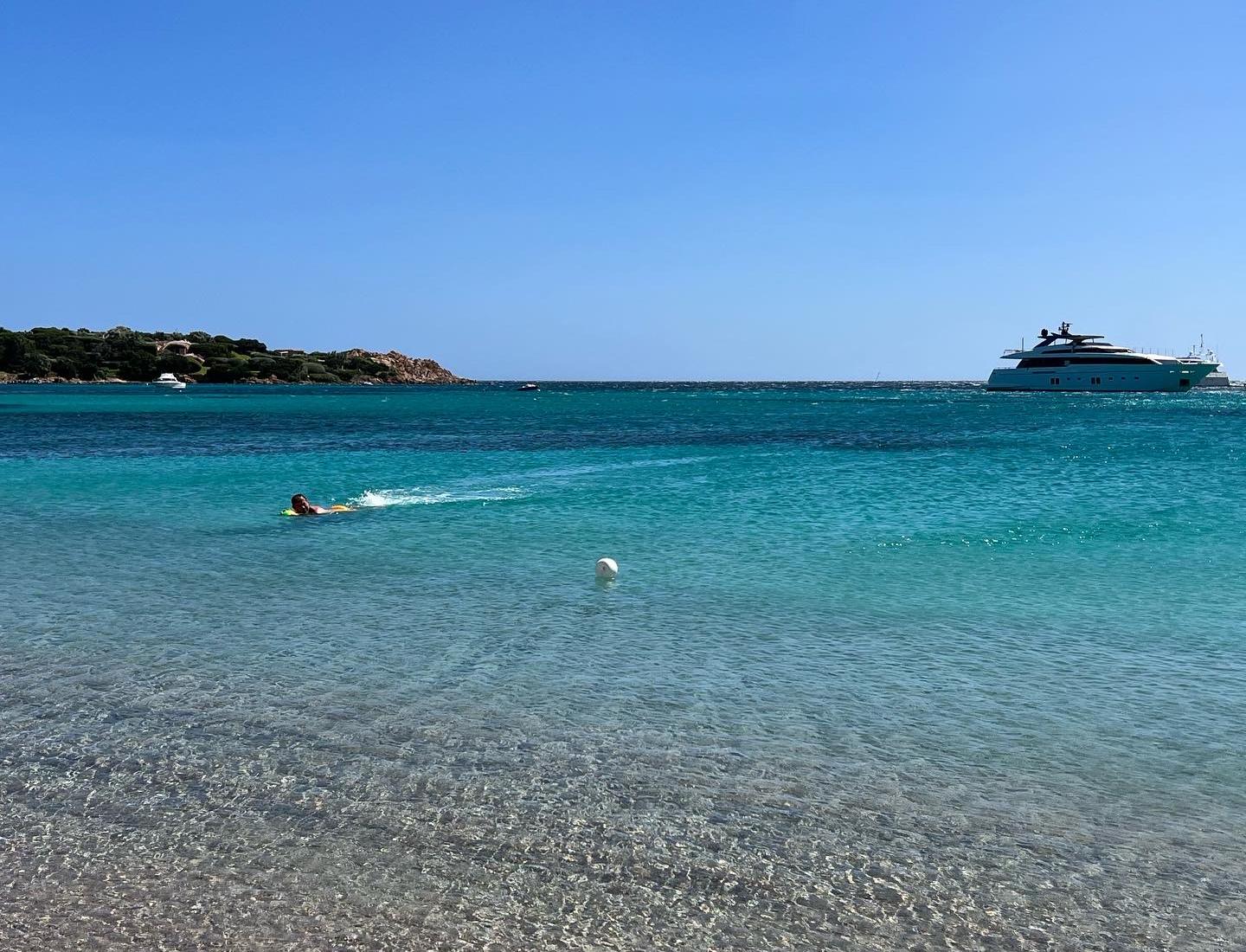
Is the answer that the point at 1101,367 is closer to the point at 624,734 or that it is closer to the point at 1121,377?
the point at 1121,377

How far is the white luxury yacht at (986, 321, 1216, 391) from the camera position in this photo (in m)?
142

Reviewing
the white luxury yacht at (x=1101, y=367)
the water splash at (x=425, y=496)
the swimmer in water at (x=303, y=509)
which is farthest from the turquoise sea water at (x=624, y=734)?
the white luxury yacht at (x=1101, y=367)

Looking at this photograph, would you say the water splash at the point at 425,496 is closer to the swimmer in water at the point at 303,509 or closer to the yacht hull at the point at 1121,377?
the swimmer in water at the point at 303,509

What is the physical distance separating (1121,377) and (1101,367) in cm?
318

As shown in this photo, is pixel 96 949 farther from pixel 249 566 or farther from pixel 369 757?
pixel 249 566

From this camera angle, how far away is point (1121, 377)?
143m

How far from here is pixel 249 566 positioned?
61.5 feet

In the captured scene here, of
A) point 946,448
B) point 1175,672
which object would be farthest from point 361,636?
point 946,448

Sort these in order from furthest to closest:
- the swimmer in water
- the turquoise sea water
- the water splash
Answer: the water splash → the swimmer in water → the turquoise sea water

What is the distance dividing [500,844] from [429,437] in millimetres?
55127

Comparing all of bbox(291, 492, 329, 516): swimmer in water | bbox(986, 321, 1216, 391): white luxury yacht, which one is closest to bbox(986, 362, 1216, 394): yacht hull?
bbox(986, 321, 1216, 391): white luxury yacht

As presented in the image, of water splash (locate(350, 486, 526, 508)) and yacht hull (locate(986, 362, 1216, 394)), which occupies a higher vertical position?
yacht hull (locate(986, 362, 1216, 394))

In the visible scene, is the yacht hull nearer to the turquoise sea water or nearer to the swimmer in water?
the turquoise sea water

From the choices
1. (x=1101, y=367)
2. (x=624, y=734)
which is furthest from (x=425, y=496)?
(x=1101, y=367)
